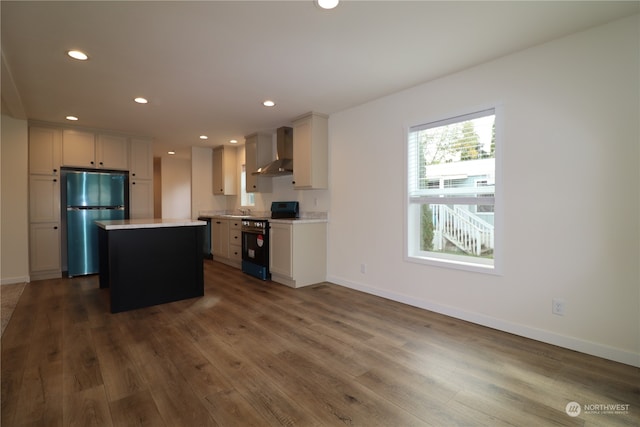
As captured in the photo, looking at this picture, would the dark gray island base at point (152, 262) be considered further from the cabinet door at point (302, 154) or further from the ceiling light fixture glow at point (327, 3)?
the ceiling light fixture glow at point (327, 3)

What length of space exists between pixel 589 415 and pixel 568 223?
1336mm

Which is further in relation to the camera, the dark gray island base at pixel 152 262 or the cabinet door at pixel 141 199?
the cabinet door at pixel 141 199

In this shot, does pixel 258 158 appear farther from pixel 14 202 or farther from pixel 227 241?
pixel 14 202

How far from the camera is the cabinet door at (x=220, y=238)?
573 centimetres

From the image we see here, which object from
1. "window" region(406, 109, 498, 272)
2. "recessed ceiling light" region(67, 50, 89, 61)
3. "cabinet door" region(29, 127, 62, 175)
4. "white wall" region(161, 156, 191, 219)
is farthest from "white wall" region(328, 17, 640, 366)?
"white wall" region(161, 156, 191, 219)

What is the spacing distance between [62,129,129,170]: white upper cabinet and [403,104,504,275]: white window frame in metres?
4.79

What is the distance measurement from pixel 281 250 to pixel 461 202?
239 cm

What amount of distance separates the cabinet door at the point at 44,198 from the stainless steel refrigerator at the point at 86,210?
0.15m

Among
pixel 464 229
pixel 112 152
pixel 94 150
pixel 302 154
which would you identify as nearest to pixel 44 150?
pixel 94 150

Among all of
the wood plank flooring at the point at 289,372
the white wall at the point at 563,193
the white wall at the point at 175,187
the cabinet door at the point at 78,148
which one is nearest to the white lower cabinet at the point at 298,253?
the wood plank flooring at the point at 289,372

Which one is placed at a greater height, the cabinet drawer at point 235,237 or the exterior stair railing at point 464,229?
the exterior stair railing at point 464,229

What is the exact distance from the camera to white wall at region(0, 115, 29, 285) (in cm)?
424

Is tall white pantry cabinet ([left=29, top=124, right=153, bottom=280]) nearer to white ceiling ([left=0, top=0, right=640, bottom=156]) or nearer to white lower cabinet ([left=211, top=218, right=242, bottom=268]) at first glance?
white ceiling ([left=0, top=0, right=640, bottom=156])

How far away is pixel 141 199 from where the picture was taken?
5445mm
